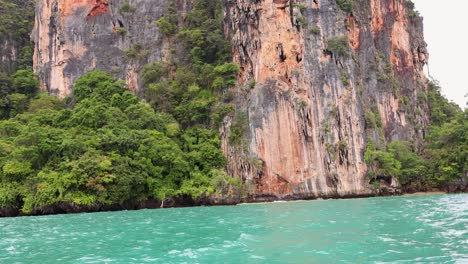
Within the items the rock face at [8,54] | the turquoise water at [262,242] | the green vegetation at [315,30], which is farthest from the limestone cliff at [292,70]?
the turquoise water at [262,242]

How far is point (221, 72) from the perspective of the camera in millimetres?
39812

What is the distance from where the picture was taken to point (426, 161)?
39062 mm

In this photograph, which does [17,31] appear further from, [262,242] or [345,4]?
[262,242]

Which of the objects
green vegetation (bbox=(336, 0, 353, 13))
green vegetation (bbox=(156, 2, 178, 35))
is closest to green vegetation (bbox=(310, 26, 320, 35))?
green vegetation (bbox=(336, 0, 353, 13))

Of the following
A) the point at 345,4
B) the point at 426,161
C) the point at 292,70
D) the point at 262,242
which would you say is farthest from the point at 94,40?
the point at 262,242

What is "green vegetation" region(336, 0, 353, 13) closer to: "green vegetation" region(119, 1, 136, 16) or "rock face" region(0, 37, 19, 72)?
"green vegetation" region(119, 1, 136, 16)

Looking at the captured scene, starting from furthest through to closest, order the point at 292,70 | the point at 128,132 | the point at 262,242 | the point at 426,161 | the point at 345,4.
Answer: the point at 345,4 → the point at 426,161 → the point at 292,70 → the point at 128,132 → the point at 262,242

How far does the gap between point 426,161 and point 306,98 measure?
12.3 m

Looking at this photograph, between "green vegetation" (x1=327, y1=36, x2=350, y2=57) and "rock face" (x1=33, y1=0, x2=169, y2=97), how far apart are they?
55.4 feet

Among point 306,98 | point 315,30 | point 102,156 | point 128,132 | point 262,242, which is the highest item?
point 315,30

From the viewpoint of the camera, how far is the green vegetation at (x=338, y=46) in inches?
1556

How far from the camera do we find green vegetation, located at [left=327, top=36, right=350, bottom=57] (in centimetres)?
3953

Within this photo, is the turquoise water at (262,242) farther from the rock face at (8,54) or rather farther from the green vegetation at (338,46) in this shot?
the rock face at (8,54)

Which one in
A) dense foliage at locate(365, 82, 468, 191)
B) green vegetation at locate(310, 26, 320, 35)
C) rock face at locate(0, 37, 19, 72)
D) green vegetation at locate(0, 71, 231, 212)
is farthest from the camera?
rock face at locate(0, 37, 19, 72)
